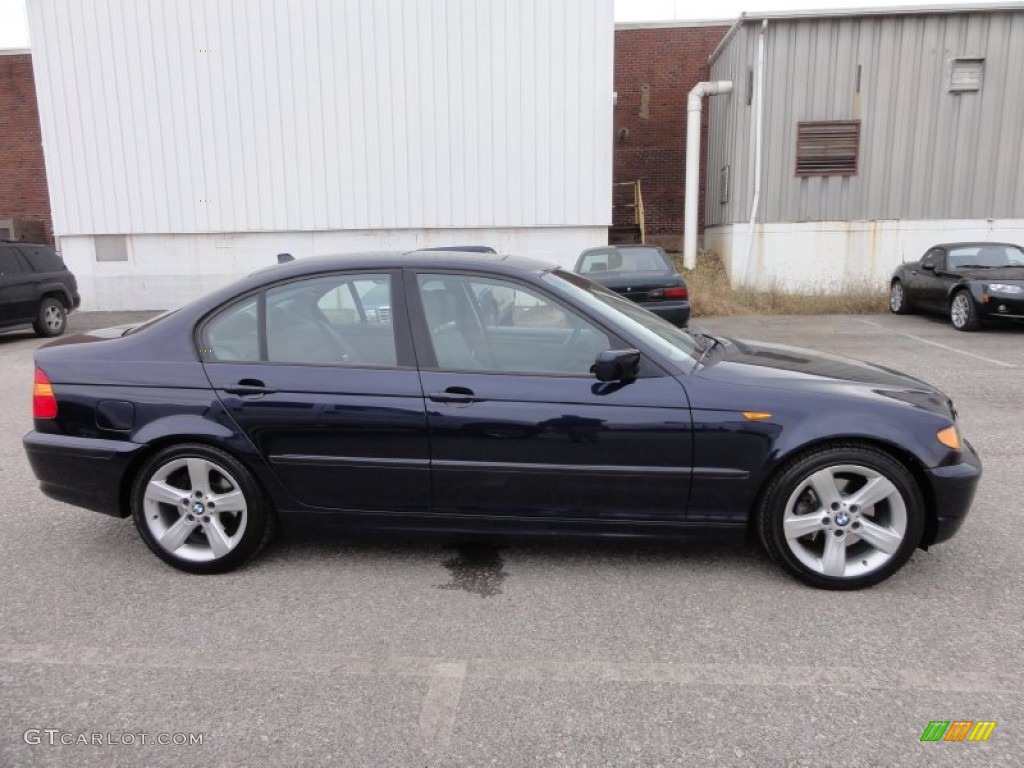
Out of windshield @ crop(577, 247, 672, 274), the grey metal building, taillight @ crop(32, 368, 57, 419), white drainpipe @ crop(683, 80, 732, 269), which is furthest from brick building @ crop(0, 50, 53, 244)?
taillight @ crop(32, 368, 57, 419)

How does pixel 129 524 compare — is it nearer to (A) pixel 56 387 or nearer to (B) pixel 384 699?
(A) pixel 56 387

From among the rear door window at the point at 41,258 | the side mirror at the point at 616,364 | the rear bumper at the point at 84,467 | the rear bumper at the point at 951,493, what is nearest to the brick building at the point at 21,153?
the rear door window at the point at 41,258

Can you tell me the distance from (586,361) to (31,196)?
2636cm

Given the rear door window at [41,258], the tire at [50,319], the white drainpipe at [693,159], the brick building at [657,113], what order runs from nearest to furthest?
1. the rear door window at [41,258]
2. the tire at [50,319]
3. the white drainpipe at [693,159]
4. the brick building at [657,113]

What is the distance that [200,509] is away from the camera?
365 cm

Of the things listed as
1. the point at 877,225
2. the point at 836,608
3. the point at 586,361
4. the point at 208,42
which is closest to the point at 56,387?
the point at 586,361

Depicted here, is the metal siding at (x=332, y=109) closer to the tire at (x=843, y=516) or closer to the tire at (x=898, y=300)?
the tire at (x=898, y=300)

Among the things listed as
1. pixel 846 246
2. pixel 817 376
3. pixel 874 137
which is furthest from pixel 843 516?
pixel 874 137

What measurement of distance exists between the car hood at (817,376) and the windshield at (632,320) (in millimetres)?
149

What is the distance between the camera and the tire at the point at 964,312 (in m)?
11.7

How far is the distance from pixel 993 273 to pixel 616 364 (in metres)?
11.2

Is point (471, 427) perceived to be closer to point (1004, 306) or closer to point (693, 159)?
point (1004, 306)

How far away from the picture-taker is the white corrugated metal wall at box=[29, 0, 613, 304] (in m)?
16.2

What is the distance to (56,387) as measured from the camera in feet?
12.2
